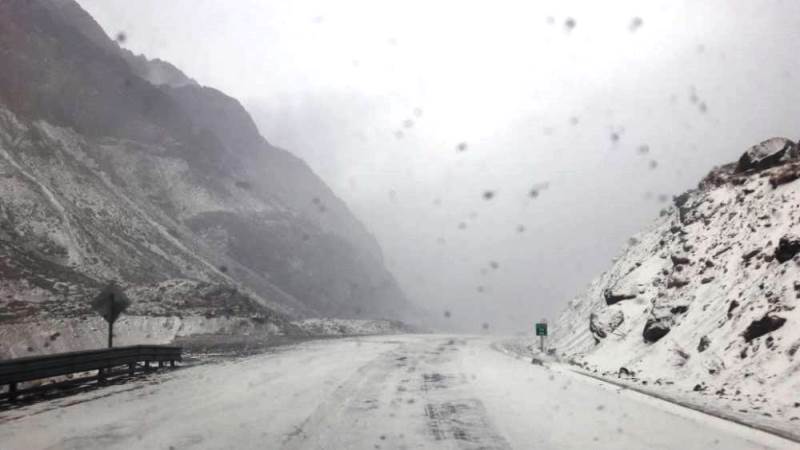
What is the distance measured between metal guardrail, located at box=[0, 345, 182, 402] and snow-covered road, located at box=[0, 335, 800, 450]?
1115 mm

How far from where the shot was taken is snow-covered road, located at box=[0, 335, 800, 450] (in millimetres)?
7637

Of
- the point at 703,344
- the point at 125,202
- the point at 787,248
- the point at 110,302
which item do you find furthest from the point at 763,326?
the point at 125,202

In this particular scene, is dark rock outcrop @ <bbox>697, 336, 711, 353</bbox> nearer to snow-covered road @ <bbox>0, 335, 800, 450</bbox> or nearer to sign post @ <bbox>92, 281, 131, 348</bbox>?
snow-covered road @ <bbox>0, 335, 800, 450</bbox>

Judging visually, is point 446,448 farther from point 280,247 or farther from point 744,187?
point 280,247

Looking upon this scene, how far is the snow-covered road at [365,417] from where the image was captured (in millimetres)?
7637

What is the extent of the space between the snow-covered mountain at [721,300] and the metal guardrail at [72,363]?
12943 millimetres

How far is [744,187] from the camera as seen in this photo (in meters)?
20.7

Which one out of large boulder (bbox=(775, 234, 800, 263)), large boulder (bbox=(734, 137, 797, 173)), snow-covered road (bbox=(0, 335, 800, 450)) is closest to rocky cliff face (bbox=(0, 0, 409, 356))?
snow-covered road (bbox=(0, 335, 800, 450))

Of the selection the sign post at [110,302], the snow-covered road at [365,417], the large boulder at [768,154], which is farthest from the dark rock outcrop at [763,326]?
the sign post at [110,302]

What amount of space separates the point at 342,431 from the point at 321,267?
102 meters

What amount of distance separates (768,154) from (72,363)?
2252 centimetres

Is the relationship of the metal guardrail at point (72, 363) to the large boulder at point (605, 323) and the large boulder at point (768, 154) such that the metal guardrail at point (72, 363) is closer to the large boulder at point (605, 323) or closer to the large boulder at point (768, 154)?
the large boulder at point (605, 323)

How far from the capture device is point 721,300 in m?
15.7

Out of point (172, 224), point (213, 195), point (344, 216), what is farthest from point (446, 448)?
point (344, 216)
